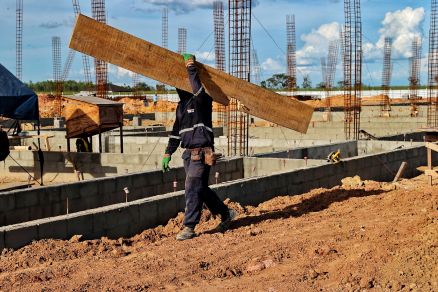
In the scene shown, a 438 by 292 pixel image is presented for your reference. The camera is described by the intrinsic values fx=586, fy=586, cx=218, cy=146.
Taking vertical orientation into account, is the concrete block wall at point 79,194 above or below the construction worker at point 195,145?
below

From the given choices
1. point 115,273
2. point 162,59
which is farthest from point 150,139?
point 115,273

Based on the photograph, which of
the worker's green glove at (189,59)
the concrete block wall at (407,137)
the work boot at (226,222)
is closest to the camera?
the worker's green glove at (189,59)

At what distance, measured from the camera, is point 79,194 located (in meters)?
8.90

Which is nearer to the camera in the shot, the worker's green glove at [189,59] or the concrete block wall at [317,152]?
the worker's green glove at [189,59]

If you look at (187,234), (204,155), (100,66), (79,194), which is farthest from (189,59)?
(100,66)

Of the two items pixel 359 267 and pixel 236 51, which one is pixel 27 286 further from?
pixel 236 51

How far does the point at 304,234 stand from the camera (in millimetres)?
5836

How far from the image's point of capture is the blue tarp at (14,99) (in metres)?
14.4

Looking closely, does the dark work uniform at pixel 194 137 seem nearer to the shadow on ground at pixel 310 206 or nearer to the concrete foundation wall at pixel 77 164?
the shadow on ground at pixel 310 206

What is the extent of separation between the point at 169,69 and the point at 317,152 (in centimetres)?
907

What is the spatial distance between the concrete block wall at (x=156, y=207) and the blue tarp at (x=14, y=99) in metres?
8.27

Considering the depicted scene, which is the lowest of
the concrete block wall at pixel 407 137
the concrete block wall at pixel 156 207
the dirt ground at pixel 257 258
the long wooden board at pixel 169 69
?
the dirt ground at pixel 257 258

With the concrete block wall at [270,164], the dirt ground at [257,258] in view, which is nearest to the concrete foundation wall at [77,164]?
the concrete block wall at [270,164]

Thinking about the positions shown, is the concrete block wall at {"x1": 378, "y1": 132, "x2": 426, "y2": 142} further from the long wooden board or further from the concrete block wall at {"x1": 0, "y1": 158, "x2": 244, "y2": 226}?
the long wooden board
